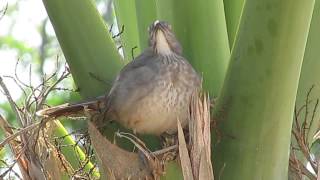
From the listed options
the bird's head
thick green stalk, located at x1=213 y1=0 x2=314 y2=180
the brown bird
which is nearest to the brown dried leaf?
thick green stalk, located at x1=213 y1=0 x2=314 y2=180

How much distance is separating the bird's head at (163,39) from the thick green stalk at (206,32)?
0.03m

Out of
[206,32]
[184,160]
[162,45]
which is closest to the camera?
[184,160]

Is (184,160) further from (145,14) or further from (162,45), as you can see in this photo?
(145,14)

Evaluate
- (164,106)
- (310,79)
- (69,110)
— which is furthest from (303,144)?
(69,110)

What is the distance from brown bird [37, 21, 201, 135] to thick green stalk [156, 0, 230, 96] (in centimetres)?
4

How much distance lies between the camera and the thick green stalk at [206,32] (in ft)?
6.92

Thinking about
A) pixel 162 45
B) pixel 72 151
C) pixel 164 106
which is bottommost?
pixel 72 151

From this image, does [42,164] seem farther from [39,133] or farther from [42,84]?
[42,84]

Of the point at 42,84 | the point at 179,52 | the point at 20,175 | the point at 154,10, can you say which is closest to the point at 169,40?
the point at 179,52

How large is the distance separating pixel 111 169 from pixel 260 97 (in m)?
0.41

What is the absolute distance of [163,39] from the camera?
2.21 m

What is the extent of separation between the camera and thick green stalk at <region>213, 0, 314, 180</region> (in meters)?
1.78

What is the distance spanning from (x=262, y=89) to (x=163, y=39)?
0.47 meters

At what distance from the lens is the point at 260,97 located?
71.8 inches
